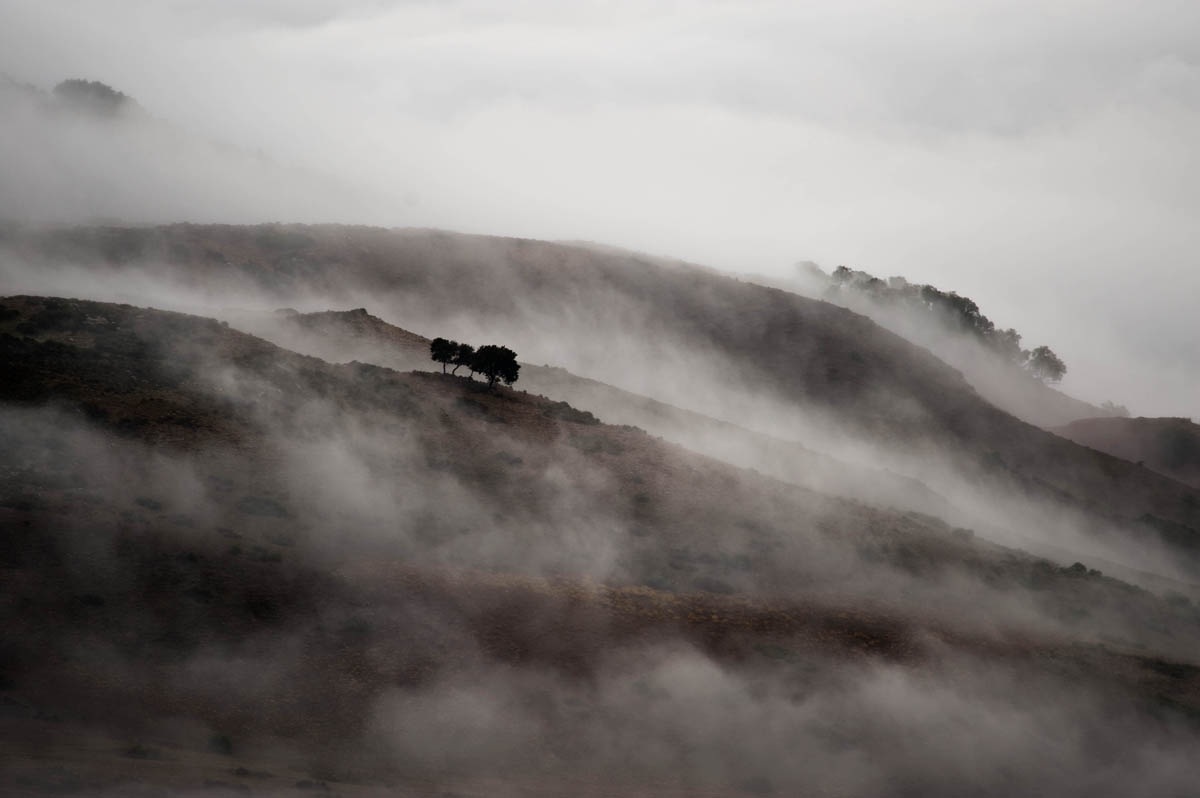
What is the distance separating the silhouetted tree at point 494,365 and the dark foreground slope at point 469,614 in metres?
4.92

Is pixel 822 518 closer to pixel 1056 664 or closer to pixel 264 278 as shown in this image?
pixel 1056 664

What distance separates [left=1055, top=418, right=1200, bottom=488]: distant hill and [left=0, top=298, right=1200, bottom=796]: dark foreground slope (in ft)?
197

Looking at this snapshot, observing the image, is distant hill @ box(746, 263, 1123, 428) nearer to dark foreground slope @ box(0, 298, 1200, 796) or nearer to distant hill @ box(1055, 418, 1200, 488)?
distant hill @ box(1055, 418, 1200, 488)

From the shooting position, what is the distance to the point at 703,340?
365 ft

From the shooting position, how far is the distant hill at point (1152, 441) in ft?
352

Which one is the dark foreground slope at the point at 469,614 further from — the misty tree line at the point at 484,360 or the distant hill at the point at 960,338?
the distant hill at the point at 960,338

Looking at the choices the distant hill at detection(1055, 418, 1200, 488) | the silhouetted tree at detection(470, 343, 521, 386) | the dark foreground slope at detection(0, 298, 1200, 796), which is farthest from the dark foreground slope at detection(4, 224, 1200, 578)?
the dark foreground slope at detection(0, 298, 1200, 796)

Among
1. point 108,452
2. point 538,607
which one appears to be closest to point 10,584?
point 108,452

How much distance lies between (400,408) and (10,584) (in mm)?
28191

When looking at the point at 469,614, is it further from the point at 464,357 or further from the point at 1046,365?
the point at 1046,365

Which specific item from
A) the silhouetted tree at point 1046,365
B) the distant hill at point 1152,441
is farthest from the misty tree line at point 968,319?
the distant hill at point 1152,441

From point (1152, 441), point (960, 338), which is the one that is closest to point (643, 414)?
point (1152, 441)

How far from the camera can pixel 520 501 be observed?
50781 mm

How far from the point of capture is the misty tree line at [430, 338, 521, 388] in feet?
215
